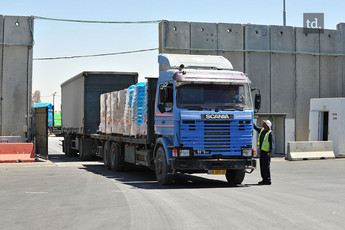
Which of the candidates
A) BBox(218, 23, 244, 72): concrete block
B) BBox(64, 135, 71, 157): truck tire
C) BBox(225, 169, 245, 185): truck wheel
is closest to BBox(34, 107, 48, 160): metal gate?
BBox(64, 135, 71, 157): truck tire

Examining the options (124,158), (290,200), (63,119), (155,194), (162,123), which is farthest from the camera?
(63,119)

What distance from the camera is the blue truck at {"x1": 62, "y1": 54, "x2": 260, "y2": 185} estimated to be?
1316 cm

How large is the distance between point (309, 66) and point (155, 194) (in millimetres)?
20357

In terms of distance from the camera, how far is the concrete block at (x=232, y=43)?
93.2ft

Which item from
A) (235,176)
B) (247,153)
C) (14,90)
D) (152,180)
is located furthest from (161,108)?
(14,90)

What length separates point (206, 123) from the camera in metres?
13.2

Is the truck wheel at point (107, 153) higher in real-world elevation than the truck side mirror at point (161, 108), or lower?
lower

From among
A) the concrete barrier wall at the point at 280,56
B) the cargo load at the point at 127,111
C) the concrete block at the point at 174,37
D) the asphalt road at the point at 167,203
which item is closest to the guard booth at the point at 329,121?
the concrete barrier wall at the point at 280,56

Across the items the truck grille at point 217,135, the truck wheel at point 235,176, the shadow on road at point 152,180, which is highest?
the truck grille at point 217,135

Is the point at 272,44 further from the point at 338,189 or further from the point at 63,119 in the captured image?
the point at 338,189

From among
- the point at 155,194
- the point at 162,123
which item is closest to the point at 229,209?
the point at 155,194

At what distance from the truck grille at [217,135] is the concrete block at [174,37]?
1425cm

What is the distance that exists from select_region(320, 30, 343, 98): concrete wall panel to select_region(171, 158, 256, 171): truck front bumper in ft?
59.8

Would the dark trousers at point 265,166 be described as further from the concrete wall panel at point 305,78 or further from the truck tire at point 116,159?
the concrete wall panel at point 305,78
